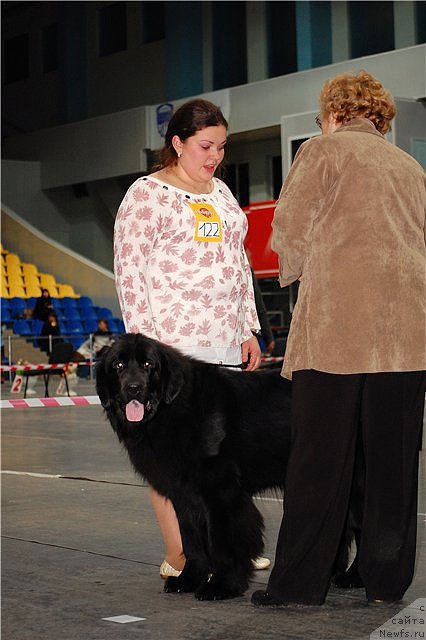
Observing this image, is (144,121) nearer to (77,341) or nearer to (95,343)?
(77,341)

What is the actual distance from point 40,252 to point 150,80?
541 centimetres

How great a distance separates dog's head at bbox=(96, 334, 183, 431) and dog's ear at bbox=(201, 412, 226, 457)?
6.5 inches

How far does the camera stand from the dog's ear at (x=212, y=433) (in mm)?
4059

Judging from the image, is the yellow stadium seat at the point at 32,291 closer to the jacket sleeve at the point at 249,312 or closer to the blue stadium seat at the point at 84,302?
the blue stadium seat at the point at 84,302

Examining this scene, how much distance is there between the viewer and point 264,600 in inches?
152

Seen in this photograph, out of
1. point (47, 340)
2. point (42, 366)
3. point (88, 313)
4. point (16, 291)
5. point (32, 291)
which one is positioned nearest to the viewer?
point (42, 366)

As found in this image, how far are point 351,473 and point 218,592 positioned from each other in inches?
28.0

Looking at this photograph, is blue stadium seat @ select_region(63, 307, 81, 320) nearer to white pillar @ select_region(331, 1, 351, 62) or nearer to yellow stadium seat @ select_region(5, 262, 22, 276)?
yellow stadium seat @ select_region(5, 262, 22, 276)

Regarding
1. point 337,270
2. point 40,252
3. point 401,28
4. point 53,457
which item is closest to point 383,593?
point 337,270

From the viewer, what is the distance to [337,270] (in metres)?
3.69

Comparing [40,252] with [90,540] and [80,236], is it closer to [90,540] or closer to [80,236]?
[80,236]

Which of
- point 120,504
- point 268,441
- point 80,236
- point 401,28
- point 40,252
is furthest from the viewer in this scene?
point 80,236

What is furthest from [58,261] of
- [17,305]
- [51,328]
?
[51,328]

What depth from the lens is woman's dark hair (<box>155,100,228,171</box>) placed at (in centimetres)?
436
